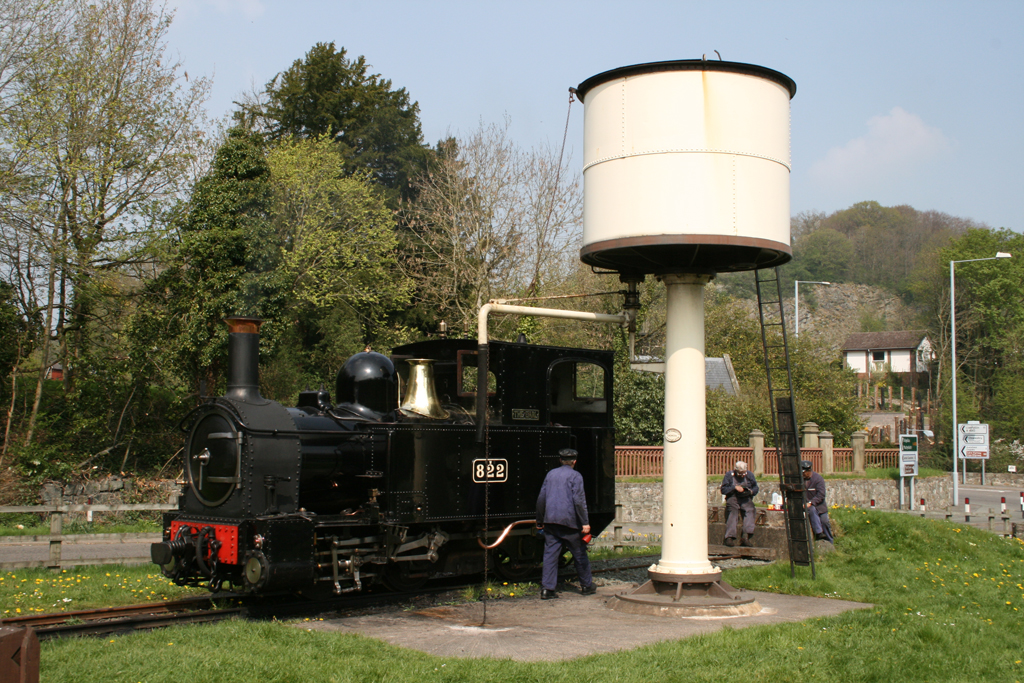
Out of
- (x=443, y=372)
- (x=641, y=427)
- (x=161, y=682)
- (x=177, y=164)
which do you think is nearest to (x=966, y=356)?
(x=641, y=427)

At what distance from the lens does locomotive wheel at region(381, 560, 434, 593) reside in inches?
392

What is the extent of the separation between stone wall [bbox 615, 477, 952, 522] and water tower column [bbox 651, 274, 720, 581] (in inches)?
358

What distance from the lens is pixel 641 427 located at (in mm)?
27703

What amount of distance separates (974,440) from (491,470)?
24523 millimetres

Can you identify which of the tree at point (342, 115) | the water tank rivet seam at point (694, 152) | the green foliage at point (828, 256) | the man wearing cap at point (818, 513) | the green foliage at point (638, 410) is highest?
the green foliage at point (828, 256)

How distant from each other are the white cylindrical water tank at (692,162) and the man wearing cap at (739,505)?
17.1 ft

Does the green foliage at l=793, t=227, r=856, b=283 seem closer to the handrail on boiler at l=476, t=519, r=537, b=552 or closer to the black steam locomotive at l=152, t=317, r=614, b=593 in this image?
the black steam locomotive at l=152, t=317, r=614, b=593

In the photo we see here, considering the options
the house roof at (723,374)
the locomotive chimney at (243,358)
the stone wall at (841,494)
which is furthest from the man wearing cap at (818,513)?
the house roof at (723,374)

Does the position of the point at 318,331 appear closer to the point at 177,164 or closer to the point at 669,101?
the point at 177,164

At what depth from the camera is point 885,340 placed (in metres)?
83.8

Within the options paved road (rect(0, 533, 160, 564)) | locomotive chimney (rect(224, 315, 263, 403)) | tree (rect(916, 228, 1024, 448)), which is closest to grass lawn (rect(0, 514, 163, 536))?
paved road (rect(0, 533, 160, 564))

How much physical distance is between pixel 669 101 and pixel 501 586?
19.4 ft

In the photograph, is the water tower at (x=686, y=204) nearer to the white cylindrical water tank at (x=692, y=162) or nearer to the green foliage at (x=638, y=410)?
the white cylindrical water tank at (x=692, y=162)

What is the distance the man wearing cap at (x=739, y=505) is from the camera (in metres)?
13.6
